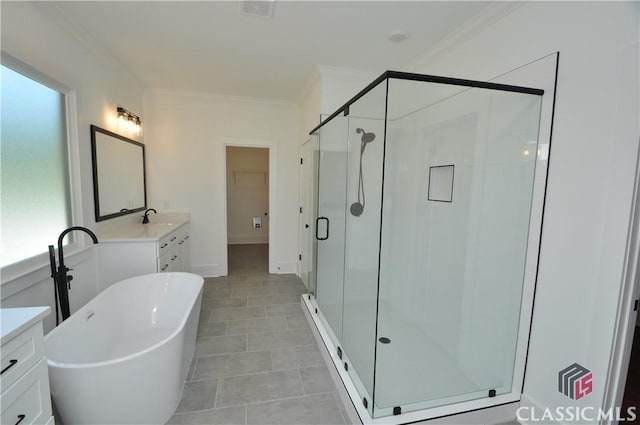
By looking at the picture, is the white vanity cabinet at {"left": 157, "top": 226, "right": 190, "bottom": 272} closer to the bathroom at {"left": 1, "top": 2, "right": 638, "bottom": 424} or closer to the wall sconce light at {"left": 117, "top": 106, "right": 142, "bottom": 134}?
the bathroom at {"left": 1, "top": 2, "right": 638, "bottom": 424}

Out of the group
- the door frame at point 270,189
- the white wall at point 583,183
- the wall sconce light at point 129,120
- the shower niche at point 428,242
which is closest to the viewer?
the white wall at point 583,183

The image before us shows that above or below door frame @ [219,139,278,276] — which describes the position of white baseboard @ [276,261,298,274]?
below

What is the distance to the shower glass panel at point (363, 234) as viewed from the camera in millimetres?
2004

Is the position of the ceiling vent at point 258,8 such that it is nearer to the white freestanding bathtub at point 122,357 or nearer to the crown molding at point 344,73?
the crown molding at point 344,73

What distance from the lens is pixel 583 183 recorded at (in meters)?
1.43

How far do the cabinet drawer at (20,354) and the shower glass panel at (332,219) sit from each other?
79.4 inches

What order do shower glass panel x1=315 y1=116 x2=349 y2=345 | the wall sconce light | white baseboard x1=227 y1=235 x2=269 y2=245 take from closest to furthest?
shower glass panel x1=315 y1=116 x2=349 y2=345, the wall sconce light, white baseboard x1=227 y1=235 x2=269 y2=245

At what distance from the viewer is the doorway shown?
642 centimetres

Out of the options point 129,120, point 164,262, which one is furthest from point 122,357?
point 129,120

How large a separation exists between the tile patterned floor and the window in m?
1.47

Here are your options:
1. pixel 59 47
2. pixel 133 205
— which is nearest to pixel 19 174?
pixel 59 47

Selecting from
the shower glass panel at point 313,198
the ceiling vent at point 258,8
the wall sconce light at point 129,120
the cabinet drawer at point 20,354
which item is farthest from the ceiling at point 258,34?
the cabinet drawer at point 20,354

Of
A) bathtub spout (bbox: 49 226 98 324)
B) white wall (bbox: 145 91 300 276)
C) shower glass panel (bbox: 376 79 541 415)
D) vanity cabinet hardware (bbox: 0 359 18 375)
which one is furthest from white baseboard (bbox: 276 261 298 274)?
vanity cabinet hardware (bbox: 0 359 18 375)

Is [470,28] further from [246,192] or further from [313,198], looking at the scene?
[246,192]
